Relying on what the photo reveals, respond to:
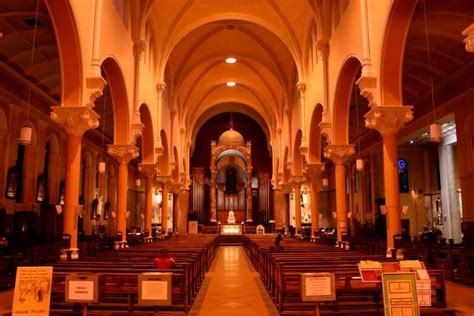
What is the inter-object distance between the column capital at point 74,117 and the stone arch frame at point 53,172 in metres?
10.6

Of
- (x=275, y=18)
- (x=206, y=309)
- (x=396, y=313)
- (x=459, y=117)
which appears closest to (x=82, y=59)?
(x=206, y=309)

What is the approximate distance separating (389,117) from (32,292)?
10157mm

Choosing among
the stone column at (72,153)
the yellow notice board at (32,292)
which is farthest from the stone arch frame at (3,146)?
the yellow notice board at (32,292)

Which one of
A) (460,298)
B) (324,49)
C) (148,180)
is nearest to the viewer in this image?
(460,298)

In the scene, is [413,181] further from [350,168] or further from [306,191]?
[306,191]

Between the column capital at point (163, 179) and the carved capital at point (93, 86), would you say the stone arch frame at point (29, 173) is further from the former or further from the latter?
the column capital at point (163, 179)

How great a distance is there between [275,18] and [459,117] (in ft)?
33.3

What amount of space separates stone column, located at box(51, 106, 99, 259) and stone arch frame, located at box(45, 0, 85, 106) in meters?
0.34

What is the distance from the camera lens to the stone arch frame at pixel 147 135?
2130cm

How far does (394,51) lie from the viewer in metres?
12.2

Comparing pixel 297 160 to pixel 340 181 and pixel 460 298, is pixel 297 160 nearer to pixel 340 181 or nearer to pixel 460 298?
pixel 340 181

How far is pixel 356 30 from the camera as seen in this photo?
14.2 m

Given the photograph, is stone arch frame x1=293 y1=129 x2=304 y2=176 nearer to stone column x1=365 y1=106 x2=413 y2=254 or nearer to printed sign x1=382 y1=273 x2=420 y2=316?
stone column x1=365 y1=106 x2=413 y2=254

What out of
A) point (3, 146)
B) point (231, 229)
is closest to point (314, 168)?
point (3, 146)
